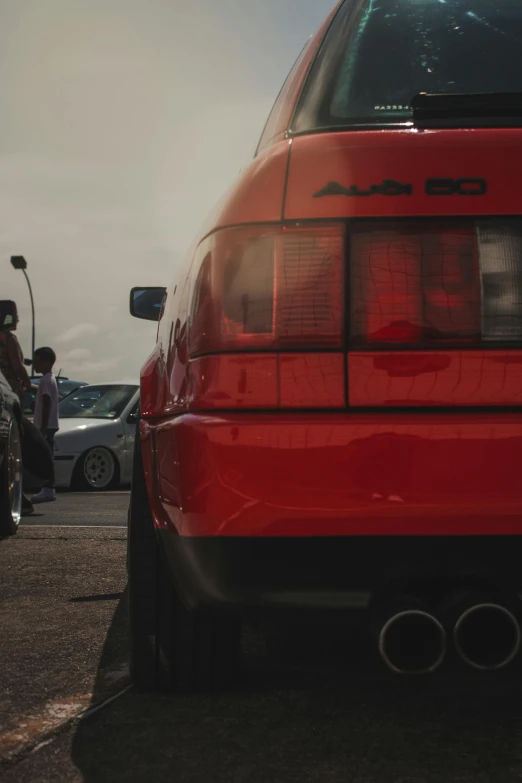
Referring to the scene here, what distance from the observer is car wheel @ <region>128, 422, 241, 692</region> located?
282cm

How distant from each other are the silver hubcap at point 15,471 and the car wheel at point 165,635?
14.0 ft

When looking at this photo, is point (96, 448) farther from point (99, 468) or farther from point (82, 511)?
point (82, 511)

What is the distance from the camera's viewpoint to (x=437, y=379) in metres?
2.09

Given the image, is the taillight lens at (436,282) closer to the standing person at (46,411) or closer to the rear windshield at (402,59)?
the rear windshield at (402,59)

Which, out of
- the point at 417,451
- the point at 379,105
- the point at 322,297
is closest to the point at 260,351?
the point at 322,297

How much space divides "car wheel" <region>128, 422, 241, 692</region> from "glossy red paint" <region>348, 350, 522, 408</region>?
3.09ft

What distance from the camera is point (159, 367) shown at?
280cm

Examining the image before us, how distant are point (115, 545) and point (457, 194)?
4587 millimetres

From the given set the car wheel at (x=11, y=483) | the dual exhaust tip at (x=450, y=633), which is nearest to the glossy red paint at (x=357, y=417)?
the dual exhaust tip at (x=450, y=633)

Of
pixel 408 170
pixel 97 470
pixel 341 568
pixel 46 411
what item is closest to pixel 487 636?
pixel 341 568

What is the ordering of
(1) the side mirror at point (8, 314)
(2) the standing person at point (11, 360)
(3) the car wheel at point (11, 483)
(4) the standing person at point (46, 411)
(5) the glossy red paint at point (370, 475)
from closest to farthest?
(5) the glossy red paint at point (370, 475) < (3) the car wheel at point (11, 483) < (1) the side mirror at point (8, 314) < (2) the standing person at point (11, 360) < (4) the standing person at point (46, 411)

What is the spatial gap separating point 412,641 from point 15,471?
5.62 m

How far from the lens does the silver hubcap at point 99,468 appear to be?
13.7 metres

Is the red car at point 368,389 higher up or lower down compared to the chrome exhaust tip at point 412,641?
higher up
